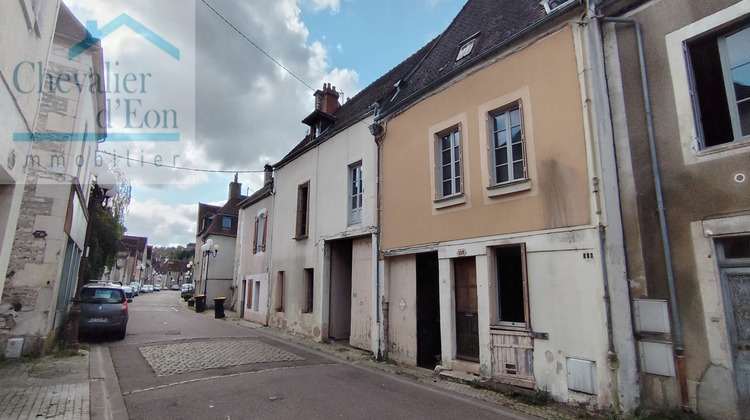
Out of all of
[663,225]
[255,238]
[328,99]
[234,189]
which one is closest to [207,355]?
[663,225]

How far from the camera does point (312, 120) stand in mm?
15547

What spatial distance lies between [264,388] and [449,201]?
496 cm

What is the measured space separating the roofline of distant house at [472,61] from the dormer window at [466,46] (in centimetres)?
89

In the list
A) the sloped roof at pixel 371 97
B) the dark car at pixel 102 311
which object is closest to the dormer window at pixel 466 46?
the sloped roof at pixel 371 97

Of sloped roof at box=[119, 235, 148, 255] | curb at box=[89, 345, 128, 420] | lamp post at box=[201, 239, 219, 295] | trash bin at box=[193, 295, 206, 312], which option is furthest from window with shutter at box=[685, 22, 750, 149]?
sloped roof at box=[119, 235, 148, 255]

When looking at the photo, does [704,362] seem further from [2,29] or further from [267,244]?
[267,244]

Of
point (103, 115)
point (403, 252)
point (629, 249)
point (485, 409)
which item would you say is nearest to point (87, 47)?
point (103, 115)

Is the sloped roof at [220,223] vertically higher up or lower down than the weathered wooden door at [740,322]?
higher up

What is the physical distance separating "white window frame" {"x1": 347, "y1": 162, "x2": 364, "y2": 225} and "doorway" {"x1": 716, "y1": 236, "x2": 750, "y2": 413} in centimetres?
808

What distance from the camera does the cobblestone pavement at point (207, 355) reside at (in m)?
7.73

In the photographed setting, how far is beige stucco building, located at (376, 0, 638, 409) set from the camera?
223 inches

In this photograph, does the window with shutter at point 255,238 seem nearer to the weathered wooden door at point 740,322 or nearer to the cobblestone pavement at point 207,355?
the cobblestone pavement at point 207,355

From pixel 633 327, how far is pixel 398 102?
7.06 m

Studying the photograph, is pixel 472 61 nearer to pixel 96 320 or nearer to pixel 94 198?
pixel 94 198
